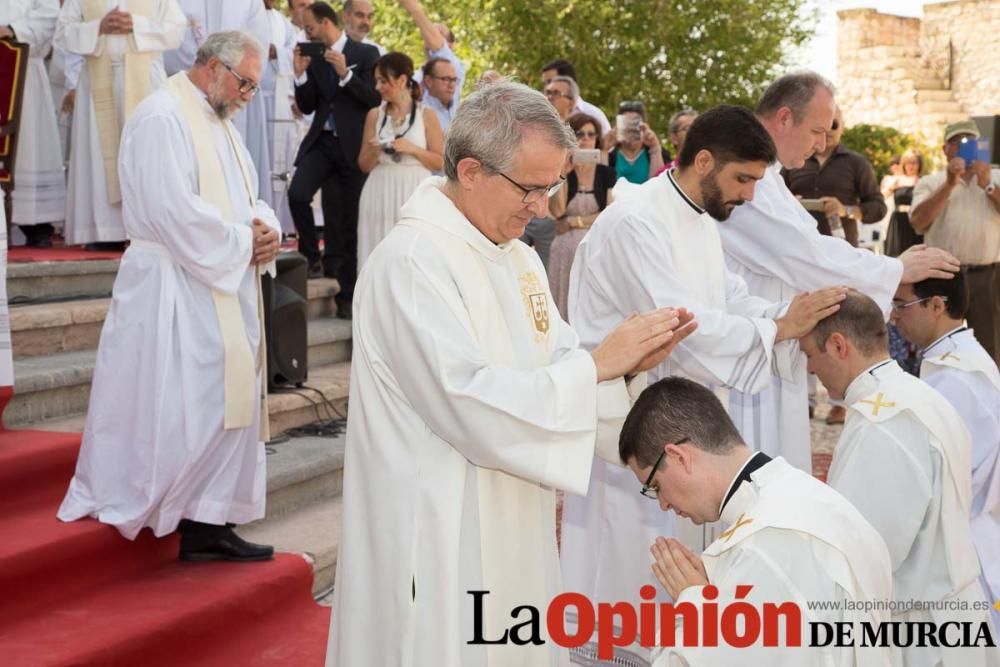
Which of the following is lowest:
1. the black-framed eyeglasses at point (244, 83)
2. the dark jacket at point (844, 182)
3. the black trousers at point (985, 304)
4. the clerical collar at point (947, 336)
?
the black trousers at point (985, 304)

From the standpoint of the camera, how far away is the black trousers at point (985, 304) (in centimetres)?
1010

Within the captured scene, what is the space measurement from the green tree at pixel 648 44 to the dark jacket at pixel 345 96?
10670mm

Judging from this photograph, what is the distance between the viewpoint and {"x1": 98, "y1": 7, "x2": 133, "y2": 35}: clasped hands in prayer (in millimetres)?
8172

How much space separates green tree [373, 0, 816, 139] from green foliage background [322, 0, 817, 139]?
0.6 inches

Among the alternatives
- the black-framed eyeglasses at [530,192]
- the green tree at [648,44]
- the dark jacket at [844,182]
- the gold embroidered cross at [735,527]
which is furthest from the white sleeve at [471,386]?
the green tree at [648,44]

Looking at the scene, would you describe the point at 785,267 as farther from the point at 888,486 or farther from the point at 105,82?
the point at 105,82

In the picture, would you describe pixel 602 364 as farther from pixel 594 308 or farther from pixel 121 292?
pixel 121 292

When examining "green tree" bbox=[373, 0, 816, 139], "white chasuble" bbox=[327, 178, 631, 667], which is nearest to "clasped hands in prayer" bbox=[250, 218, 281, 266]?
"white chasuble" bbox=[327, 178, 631, 667]

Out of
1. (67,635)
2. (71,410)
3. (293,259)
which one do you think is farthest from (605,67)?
(67,635)

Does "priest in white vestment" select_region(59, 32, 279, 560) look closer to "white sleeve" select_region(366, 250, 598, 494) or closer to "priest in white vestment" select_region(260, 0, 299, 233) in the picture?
"white sleeve" select_region(366, 250, 598, 494)

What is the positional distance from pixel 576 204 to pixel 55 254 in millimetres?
3600

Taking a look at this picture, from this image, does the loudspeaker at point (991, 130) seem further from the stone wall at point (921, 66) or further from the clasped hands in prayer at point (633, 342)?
the stone wall at point (921, 66)

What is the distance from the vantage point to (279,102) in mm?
10625

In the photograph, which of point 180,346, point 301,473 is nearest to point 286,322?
point 301,473
